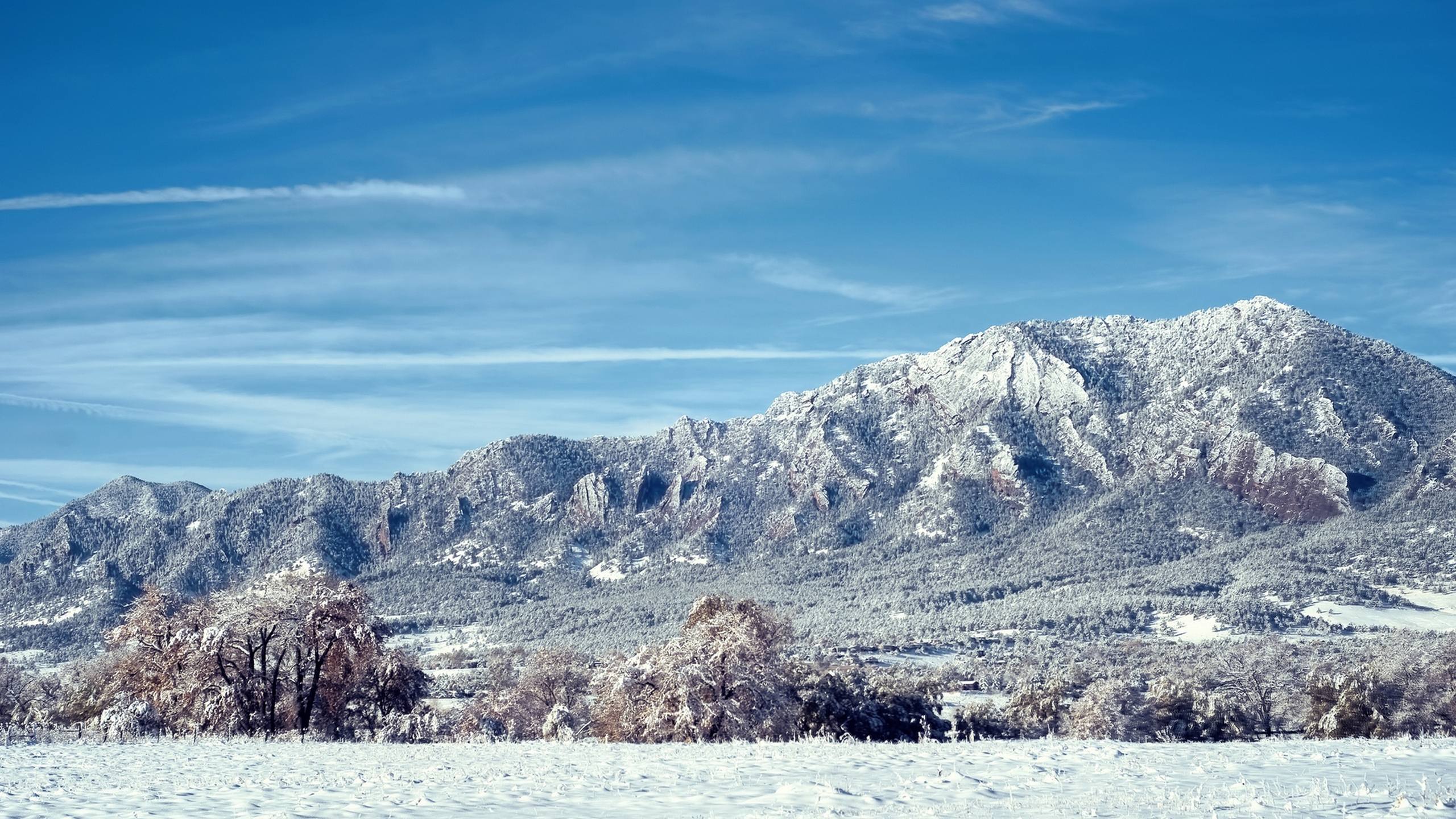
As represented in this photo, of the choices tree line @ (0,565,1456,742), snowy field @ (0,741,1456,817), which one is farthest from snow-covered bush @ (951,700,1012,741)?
snowy field @ (0,741,1456,817)

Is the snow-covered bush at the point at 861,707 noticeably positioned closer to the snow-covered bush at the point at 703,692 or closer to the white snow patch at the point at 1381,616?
the snow-covered bush at the point at 703,692

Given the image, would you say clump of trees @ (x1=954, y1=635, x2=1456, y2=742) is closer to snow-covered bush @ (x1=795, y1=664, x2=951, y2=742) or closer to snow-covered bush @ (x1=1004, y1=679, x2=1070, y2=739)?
snow-covered bush @ (x1=1004, y1=679, x2=1070, y2=739)

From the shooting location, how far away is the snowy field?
45.4 feet

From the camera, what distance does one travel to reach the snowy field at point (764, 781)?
545 inches

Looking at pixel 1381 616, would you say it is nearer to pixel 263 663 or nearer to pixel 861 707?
pixel 861 707

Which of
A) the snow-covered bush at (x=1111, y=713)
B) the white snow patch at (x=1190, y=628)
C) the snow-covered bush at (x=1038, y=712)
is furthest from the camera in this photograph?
the white snow patch at (x=1190, y=628)

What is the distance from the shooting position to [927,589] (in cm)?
18738

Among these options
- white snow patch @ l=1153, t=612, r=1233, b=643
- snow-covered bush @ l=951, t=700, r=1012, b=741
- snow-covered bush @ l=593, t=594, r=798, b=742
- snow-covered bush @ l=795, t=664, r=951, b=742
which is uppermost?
snow-covered bush @ l=593, t=594, r=798, b=742

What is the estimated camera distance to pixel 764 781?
54.3 feet

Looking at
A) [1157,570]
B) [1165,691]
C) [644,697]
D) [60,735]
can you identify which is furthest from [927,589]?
[60,735]

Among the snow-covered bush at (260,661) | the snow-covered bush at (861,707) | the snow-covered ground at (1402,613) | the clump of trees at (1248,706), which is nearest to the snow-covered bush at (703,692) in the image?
the snow-covered bush at (861,707)

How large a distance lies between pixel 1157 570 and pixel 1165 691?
128472 mm

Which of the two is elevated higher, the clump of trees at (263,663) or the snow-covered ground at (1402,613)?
the clump of trees at (263,663)

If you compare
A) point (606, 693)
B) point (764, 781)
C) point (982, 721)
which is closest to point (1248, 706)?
point (982, 721)
